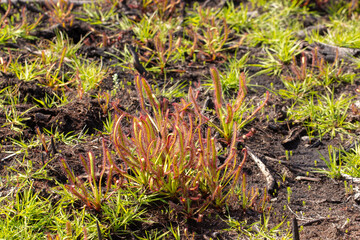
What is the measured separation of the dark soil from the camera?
262 cm

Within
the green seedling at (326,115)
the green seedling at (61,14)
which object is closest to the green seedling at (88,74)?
the green seedling at (61,14)

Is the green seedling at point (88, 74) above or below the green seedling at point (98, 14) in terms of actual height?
below

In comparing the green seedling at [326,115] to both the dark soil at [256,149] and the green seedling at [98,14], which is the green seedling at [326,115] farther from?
the green seedling at [98,14]

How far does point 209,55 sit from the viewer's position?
4.16 meters

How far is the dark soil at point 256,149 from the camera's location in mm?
2617

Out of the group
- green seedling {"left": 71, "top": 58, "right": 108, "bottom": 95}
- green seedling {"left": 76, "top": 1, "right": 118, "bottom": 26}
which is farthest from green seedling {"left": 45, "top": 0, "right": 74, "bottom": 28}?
green seedling {"left": 71, "top": 58, "right": 108, "bottom": 95}

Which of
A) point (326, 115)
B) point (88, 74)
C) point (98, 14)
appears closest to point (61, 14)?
point (98, 14)

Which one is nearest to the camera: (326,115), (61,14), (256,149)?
(256,149)

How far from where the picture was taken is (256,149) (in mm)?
3201

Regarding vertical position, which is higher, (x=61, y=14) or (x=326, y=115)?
(x=61, y=14)

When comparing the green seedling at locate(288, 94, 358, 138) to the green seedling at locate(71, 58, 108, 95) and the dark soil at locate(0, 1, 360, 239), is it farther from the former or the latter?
the green seedling at locate(71, 58, 108, 95)

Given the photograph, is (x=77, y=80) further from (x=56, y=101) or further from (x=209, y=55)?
(x=209, y=55)

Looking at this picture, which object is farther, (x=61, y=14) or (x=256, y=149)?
(x=61, y=14)

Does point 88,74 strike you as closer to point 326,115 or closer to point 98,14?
point 98,14
